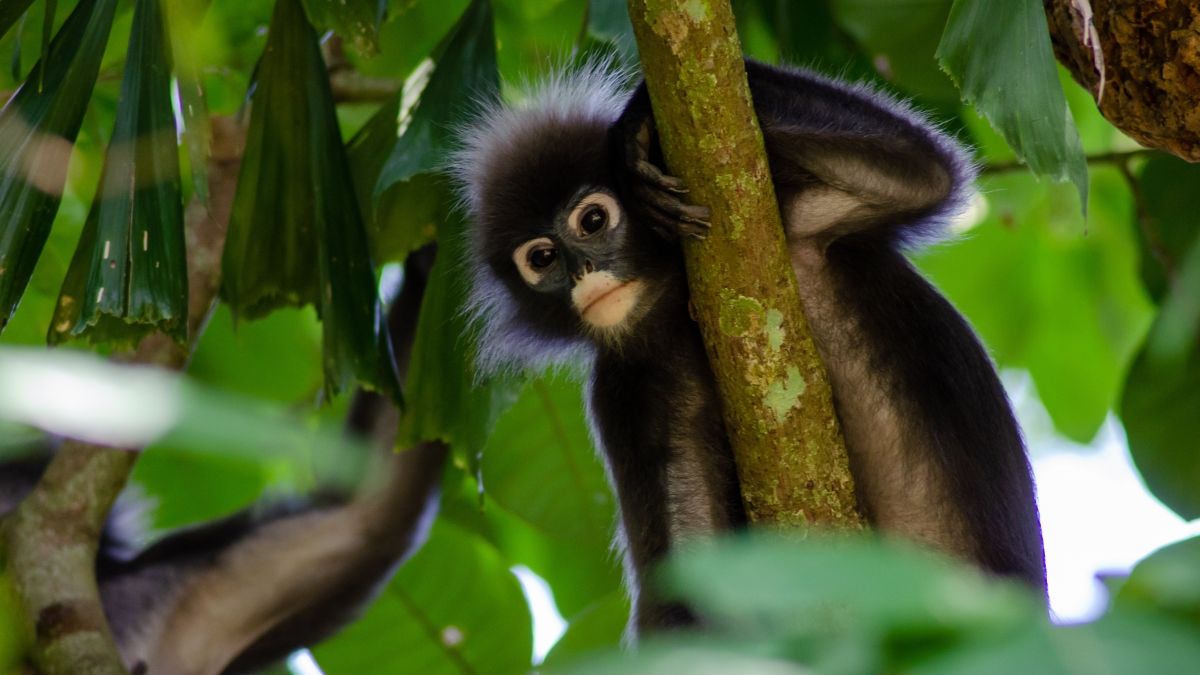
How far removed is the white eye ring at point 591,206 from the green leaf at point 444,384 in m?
0.45

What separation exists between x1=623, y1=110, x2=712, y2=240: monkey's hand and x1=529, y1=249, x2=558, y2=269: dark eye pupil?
418mm

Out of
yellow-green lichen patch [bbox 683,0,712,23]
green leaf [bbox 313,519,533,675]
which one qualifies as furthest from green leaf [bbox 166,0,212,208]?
green leaf [bbox 313,519,533,675]

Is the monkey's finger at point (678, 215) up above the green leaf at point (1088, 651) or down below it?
below

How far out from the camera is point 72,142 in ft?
7.95

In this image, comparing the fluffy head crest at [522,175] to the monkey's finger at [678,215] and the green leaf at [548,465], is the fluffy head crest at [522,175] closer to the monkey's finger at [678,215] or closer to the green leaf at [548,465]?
the monkey's finger at [678,215]

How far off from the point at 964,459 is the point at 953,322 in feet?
0.87

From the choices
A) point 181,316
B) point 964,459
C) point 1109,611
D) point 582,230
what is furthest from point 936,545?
point 1109,611

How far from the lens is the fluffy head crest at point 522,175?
113 inches

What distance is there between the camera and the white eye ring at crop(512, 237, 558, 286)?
2820 millimetres

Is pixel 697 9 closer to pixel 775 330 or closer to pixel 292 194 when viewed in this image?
pixel 775 330

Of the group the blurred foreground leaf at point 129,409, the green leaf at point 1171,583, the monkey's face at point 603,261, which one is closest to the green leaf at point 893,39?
the monkey's face at point 603,261

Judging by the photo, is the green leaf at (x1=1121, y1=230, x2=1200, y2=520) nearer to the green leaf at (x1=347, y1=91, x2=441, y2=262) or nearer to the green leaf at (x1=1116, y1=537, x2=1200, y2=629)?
the green leaf at (x1=347, y1=91, x2=441, y2=262)

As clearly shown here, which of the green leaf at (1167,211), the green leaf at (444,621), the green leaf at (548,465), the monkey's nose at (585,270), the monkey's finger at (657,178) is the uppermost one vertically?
the monkey's finger at (657,178)

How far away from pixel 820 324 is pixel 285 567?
6.96ft
